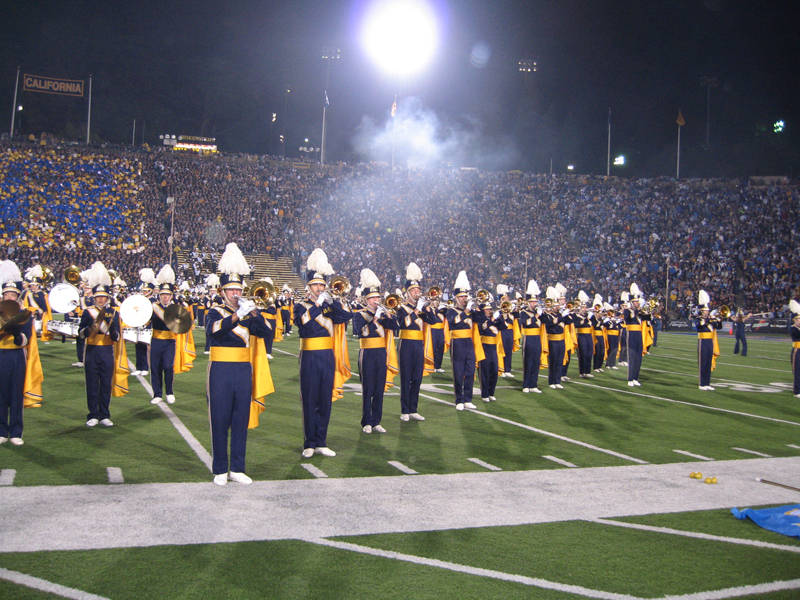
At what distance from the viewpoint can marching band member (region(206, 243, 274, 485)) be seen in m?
5.79

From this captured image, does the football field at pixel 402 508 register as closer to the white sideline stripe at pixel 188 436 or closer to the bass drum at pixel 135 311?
the white sideline stripe at pixel 188 436

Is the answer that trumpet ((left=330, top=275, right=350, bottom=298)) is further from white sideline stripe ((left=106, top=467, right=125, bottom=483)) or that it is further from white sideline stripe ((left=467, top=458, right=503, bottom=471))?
white sideline stripe ((left=106, top=467, right=125, bottom=483))

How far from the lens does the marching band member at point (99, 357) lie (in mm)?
8156

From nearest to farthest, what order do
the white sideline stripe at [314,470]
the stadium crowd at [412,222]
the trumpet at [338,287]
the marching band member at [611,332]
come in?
1. the white sideline stripe at [314,470]
2. the trumpet at [338,287]
3. the marching band member at [611,332]
4. the stadium crowd at [412,222]

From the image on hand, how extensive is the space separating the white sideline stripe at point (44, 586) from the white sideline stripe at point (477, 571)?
143 centimetres

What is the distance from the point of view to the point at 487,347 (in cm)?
1126

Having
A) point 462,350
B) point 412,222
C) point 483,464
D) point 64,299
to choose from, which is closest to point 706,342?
point 462,350

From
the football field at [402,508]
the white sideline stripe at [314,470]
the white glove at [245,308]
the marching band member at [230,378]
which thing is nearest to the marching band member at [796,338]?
the football field at [402,508]

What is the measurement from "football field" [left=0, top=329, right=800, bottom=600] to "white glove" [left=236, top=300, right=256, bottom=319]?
60.0 inches

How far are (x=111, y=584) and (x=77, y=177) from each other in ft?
123

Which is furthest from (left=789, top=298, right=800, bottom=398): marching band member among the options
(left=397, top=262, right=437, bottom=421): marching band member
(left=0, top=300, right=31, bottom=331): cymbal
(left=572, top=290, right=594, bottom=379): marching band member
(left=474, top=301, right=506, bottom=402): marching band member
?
(left=0, top=300, right=31, bottom=331): cymbal

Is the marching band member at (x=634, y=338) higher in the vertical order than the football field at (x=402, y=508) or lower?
higher

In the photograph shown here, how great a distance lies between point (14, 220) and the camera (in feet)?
105

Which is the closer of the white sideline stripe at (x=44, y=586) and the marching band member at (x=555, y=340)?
the white sideline stripe at (x=44, y=586)
